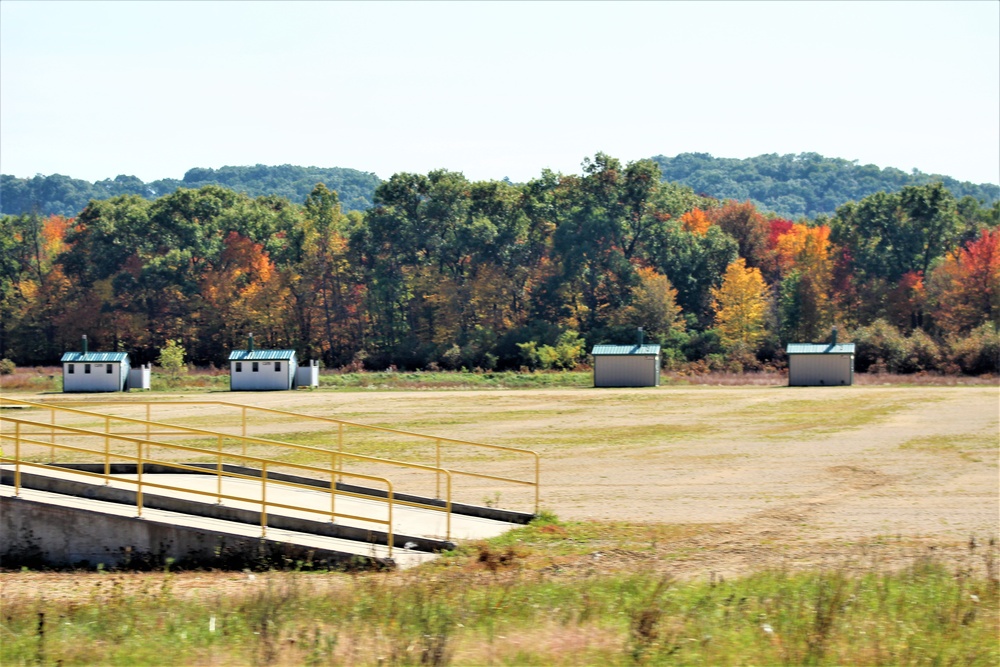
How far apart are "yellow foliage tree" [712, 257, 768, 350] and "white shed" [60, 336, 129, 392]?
4883cm

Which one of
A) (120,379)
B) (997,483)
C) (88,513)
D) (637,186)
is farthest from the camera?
(637,186)

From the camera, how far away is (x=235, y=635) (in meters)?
10.6

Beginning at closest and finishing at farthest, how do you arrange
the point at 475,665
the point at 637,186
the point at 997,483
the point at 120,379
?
the point at 475,665, the point at 997,483, the point at 120,379, the point at 637,186

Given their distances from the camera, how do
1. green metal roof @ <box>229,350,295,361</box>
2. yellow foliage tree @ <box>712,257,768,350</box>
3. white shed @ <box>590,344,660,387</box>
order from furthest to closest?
yellow foliage tree @ <box>712,257,768,350</box>, green metal roof @ <box>229,350,295,361</box>, white shed @ <box>590,344,660,387</box>

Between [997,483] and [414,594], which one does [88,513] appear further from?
[997,483]

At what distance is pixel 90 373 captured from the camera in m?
67.4

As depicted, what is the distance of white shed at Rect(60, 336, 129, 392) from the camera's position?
67062mm

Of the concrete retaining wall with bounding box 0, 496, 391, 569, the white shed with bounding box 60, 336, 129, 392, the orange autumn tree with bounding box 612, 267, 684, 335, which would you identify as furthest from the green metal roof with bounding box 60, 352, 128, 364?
the concrete retaining wall with bounding box 0, 496, 391, 569

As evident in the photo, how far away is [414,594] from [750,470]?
54.0 feet

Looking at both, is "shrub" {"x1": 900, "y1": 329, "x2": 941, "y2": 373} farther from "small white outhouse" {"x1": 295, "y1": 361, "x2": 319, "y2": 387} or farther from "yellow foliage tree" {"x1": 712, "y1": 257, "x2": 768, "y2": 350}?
"small white outhouse" {"x1": 295, "y1": 361, "x2": 319, "y2": 387}

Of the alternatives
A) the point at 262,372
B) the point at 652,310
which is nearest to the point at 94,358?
the point at 262,372

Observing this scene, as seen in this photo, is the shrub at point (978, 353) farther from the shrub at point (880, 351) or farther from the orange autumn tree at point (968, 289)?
the orange autumn tree at point (968, 289)

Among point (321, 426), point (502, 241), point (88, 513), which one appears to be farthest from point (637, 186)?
point (88, 513)

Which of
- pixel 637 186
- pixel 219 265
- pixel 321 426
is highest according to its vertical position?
pixel 637 186
